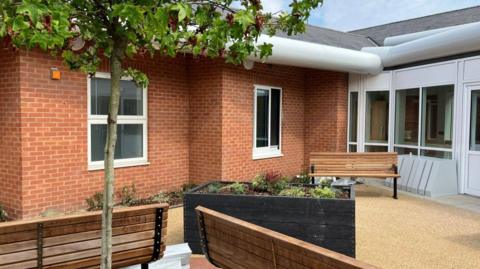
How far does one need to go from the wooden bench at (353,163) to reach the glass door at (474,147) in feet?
4.76

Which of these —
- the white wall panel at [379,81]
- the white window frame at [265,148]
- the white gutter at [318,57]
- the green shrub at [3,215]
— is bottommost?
the green shrub at [3,215]

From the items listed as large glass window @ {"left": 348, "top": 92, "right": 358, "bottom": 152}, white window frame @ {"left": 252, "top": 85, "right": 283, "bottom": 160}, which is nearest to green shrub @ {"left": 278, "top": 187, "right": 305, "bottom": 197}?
white window frame @ {"left": 252, "top": 85, "right": 283, "bottom": 160}

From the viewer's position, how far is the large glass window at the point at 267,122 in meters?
9.29

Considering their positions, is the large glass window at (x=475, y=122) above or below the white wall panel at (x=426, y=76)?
below

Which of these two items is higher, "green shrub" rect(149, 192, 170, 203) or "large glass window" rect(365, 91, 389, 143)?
"large glass window" rect(365, 91, 389, 143)

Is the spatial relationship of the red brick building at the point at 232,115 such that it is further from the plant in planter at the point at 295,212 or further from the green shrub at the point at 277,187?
the green shrub at the point at 277,187

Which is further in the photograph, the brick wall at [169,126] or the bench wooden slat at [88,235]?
the brick wall at [169,126]

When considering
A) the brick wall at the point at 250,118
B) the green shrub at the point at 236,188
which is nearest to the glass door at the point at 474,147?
the brick wall at the point at 250,118

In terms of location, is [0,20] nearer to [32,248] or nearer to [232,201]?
[32,248]

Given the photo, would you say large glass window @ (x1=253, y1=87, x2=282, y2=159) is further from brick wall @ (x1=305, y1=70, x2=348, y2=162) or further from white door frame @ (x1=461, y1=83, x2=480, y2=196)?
white door frame @ (x1=461, y1=83, x2=480, y2=196)

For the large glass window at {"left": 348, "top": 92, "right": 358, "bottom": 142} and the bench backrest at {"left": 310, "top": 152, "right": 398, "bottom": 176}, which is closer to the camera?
the bench backrest at {"left": 310, "top": 152, "right": 398, "bottom": 176}

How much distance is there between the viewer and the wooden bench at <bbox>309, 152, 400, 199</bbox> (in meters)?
8.44

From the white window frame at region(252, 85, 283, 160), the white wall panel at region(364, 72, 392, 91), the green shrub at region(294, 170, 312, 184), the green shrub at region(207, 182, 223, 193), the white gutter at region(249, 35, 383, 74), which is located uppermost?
the white gutter at region(249, 35, 383, 74)

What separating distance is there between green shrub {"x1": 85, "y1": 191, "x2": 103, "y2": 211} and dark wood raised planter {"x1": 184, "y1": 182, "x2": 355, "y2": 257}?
2.83 metres
